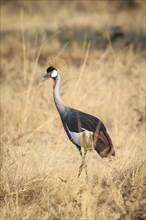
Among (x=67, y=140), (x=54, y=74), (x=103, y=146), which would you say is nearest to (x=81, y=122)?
(x=103, y=146)

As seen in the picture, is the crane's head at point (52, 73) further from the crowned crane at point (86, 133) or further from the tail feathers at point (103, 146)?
the tail feathers at point (103, 146)

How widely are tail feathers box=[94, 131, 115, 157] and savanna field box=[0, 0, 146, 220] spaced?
12 cm

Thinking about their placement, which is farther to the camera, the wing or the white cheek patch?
the white cheek patch

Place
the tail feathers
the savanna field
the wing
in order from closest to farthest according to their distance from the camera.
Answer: the savanna field
the tail feathers
the wing

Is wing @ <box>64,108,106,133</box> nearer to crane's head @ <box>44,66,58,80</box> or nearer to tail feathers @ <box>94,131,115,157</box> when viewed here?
tail feathers @ <box>94,131,115,157</box>

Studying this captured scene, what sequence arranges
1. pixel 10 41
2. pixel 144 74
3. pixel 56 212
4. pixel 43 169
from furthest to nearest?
1. pixel 10 41
2. pixel 144 74
3. pixel 43 169
4. pixel 56 212

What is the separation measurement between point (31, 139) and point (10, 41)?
20.9 feet

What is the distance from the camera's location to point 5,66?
433 inches

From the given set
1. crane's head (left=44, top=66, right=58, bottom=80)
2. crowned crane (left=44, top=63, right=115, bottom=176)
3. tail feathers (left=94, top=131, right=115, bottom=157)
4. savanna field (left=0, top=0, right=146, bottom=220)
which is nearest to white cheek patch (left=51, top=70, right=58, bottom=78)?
crane's head (left=44, top=66, right=58, bottom=80)

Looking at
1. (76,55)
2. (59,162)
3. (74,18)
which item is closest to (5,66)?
(76,55)

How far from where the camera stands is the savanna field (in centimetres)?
517

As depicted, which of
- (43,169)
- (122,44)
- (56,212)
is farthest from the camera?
(122,44)

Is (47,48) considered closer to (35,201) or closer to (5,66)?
(5,66)

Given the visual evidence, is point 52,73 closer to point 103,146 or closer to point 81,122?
point 81,122
